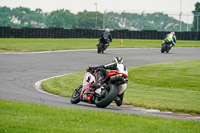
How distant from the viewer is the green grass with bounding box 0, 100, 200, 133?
7637 millimetres

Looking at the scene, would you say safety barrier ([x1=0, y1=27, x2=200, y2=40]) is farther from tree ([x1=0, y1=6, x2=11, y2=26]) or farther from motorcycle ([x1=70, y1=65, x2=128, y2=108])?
tree ([x1=0, y1=6, x2=11, y2=26])

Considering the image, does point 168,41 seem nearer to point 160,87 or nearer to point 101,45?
point 101,45

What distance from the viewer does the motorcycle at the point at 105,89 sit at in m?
11.2

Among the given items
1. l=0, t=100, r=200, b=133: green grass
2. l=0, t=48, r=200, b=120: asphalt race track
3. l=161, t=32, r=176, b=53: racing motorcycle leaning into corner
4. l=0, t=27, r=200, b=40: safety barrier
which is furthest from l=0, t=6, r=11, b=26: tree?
l=0, t=100, r=200, b=133: green grass

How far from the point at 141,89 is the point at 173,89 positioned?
40.4 inches

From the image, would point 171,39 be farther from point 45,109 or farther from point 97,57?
point 45,109

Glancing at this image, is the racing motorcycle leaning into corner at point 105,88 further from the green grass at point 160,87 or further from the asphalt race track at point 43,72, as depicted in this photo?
the green grass at point 160,87

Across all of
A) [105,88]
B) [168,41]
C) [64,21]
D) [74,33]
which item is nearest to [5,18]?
[64,21]

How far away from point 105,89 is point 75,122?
314cm

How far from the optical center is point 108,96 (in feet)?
36.8

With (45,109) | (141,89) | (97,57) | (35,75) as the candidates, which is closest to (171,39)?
(97,57)

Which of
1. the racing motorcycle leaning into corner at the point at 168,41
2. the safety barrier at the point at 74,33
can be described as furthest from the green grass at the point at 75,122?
the safety barrier at the point at 74,33

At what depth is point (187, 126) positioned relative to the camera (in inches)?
340

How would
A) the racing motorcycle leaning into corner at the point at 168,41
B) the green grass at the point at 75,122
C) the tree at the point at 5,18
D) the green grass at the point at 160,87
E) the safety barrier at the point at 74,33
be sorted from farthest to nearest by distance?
1. the tree at the point at 5,18
2. the safety barrier at the point at 74,33
3. the racing motorcycle leaning into corner at the point at 168,41
4. the green grass at the point at 160,87
5. the green grass at the point at 75,122
